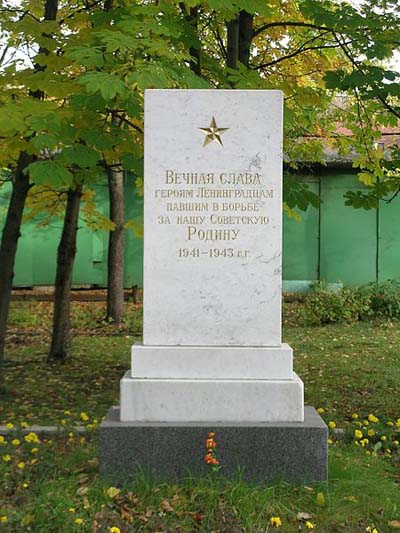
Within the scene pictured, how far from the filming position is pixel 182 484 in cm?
432

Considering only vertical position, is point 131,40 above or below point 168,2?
below

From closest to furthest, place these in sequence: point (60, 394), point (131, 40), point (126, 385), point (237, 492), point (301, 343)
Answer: point (237, 492)
point (126, 385)
point (131, 40)
point (60, 394)
point (301, 343)

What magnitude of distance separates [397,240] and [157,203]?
13.5m

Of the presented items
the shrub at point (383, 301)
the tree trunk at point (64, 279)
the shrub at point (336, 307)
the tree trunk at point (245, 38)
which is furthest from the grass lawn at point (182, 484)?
the shrub at point (383, 301)

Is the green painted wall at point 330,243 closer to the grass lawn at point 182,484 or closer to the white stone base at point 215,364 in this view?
the grass lawn at point 182,484

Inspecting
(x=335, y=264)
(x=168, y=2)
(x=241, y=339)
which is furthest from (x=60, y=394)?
(x=335, y=264)

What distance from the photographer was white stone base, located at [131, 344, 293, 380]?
4680mm

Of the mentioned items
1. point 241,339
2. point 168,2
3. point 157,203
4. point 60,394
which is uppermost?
point 168,2

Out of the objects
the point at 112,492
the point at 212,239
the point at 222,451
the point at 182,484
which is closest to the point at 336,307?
the point at 212,239

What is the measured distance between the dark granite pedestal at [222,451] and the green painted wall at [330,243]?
1255 cm

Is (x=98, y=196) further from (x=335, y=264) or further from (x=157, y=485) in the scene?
(x=157, y=485)

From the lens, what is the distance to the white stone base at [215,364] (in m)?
4.68

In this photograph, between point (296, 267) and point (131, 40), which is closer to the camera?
point (131, 40)

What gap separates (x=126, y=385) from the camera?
4590 millimetres
